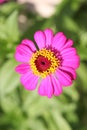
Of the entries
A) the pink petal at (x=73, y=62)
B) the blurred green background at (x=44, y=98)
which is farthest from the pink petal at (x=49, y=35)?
the blurred green background at (x=44, y=98)

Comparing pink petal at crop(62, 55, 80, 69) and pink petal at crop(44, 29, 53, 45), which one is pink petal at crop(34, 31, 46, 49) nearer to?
pink petal at crop(44, 29, 53, 45)

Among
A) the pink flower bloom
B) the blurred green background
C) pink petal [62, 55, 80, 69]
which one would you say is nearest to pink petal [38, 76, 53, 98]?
the pink flower bloom

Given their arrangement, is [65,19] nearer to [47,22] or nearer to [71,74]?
[47,22]

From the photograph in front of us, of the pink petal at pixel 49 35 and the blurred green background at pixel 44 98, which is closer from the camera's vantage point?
the pink petal at pixel 49 35

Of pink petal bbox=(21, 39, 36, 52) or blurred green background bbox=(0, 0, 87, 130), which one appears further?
blurred green background bbox=(0, 0, 87, 130)

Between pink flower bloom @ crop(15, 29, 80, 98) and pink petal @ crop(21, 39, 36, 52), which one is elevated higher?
pink petal @ crop(21, 39, 36, 52)

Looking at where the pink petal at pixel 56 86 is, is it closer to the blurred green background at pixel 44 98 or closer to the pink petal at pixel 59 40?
the pink petal at pixel 59 40

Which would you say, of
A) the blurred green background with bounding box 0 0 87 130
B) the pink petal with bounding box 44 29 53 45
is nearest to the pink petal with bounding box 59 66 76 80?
the pink petal with bounding box 44 29 53 45

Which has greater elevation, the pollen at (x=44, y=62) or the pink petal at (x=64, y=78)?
the pollen at (x=44, y=62)

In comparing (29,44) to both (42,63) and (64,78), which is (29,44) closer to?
(42,63)
